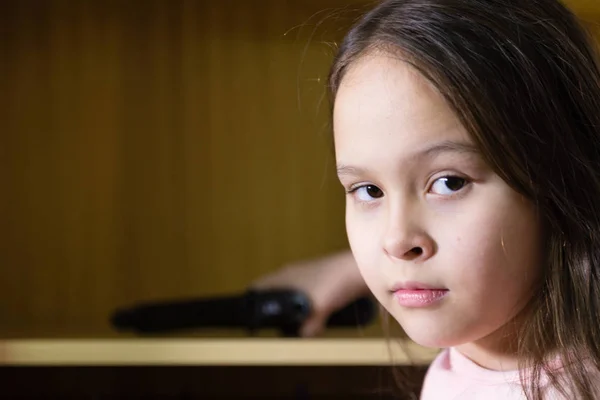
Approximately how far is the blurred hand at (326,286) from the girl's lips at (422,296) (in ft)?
1.56

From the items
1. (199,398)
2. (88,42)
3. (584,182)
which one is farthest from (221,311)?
(584,182)

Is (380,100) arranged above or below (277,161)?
above

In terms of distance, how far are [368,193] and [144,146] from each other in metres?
0.76

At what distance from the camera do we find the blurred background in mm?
1258

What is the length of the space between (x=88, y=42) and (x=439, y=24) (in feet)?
2.75

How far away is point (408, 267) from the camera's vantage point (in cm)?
54

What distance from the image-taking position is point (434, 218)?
53 centimetres

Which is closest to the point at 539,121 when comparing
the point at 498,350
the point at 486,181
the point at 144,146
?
the point at 486,181

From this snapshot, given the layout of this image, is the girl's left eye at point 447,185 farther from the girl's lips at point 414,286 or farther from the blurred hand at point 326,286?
the blurred hand at point 326,286

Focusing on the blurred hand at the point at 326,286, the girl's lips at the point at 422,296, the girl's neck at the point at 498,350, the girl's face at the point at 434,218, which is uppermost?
the girl's face at the point at 434,218

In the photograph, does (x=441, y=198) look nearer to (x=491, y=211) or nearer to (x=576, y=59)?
(x=491, y=211)

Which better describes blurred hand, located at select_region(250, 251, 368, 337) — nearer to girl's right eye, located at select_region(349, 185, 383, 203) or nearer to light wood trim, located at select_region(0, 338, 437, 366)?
light wood trim, located at select_region(0, 338, 437, 366)

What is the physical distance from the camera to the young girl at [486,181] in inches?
20.7

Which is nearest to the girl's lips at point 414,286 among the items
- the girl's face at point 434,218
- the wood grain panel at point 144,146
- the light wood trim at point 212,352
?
the girl's face at point 434,218
